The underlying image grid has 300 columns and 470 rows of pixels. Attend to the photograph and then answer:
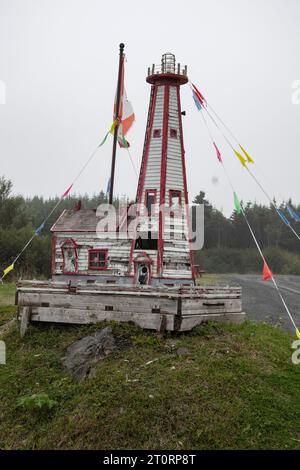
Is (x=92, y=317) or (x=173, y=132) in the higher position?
(x=173, y=132)

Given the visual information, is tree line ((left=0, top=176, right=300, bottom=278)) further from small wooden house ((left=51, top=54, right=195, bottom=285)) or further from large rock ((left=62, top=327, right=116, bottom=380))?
large rock ((left=62, top=327, right=116, bottom=380))

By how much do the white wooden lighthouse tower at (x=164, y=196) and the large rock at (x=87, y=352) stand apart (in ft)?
29.2

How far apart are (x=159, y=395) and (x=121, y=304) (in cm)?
414

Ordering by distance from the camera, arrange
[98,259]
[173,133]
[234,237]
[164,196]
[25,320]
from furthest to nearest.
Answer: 1. [234,237]
2. [98,259]
3. [173,133]
4. [164,196]
5. [25,320]

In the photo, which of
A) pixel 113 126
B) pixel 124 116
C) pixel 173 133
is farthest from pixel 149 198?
pixel 124 116

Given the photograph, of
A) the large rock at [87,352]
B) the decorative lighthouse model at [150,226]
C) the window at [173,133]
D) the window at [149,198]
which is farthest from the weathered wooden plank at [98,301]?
the window at [173,133]

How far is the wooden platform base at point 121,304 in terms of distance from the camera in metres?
14.3

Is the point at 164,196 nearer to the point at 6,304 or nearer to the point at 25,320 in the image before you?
the point at 6,304

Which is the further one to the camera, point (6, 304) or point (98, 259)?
point (98, 259)

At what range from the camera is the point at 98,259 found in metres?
24.7

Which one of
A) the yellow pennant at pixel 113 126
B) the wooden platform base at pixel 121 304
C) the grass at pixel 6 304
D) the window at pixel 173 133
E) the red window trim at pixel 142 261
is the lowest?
the grass at pixel 6 304

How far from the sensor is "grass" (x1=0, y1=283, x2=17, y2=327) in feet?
60.9

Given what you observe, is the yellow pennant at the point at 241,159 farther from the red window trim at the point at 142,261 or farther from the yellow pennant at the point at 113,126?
the yellow pennant at the point at 113,126

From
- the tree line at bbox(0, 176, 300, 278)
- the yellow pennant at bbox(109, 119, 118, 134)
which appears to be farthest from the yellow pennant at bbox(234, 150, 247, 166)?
the tree line at bbox(0, 176, 300, 278)
